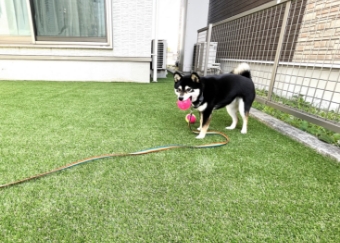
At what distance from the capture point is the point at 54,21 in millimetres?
4379

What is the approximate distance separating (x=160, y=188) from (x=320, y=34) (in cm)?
308

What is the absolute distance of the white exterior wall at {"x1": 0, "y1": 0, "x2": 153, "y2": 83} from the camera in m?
4.26

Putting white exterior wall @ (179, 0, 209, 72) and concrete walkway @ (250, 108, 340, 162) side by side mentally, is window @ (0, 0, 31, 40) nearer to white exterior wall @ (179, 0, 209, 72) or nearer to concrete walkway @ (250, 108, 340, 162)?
white exterior wall @ (179, 0, 209, 72)

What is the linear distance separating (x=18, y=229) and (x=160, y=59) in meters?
5.22

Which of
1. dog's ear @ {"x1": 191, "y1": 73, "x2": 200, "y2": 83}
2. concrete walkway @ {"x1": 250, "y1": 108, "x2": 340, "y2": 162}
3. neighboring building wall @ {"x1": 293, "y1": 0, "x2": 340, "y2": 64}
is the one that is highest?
neighboring building wall @ {"x1": 293, "y1": 0, "x2": 340, "y2": 64}

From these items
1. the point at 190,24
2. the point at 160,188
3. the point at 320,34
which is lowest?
the point at 160,188

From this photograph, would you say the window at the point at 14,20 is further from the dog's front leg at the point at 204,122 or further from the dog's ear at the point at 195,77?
the dog's front leg at the point at 204,122

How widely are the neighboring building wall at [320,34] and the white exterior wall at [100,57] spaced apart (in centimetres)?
302

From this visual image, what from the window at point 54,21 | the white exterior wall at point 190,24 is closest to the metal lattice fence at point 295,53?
the white exterior wall at point 190,24

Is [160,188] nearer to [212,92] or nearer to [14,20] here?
[212,92]

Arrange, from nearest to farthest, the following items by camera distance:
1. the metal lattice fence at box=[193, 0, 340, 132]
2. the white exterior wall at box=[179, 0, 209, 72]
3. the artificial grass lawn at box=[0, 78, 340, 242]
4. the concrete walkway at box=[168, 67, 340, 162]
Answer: the artificial grass lawn at box=[0, 78, 340, 242], the concrete walkway at box=[168, 67, 340, 162], the metal lattice fence at box=[193, 0, 340, 132], the white exterior wall at box=[179, 0, 209, 72]

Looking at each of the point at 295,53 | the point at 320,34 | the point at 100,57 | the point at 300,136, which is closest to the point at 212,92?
the point at 300,136

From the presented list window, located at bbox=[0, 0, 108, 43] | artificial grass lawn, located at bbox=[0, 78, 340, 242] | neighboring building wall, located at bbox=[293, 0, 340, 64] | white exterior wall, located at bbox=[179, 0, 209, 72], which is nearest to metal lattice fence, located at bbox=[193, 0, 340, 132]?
neighboring building wall, located at bbox=[293, 0, 340, 64]

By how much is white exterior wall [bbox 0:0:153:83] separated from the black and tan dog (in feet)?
9.88
